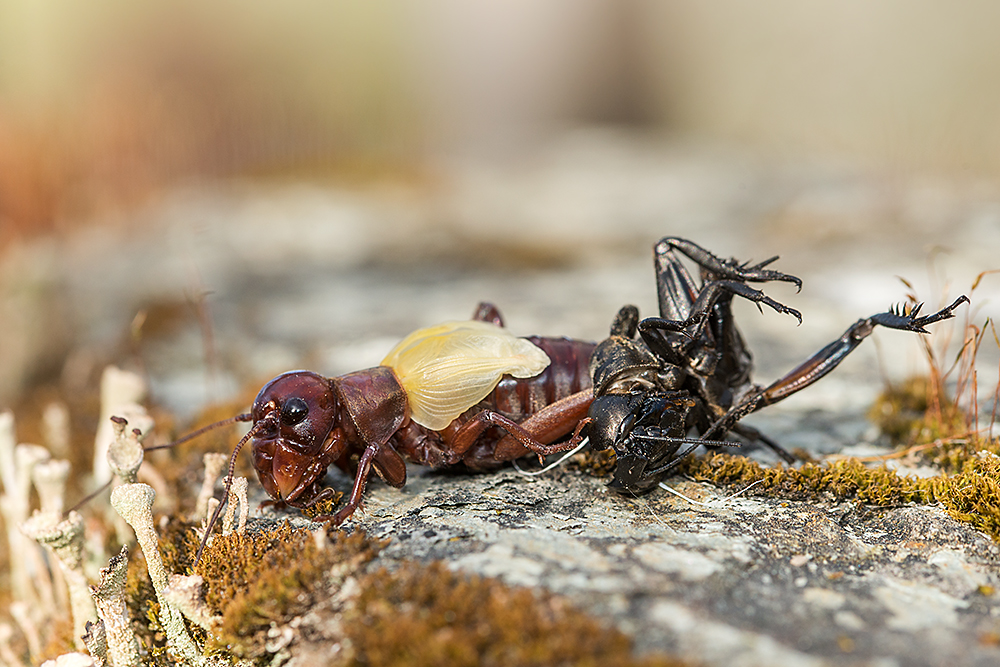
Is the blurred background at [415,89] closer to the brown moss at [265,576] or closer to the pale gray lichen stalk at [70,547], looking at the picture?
the pale gray lichen stalk at [70,547]

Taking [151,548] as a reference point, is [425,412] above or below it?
above

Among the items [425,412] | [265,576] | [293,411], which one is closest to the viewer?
[265,576]

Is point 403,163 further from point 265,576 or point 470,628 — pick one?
point 470,628

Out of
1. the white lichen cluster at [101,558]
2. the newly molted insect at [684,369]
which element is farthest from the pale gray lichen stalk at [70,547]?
the newly molted insect at [684,369]

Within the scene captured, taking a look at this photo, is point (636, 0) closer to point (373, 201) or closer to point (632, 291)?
point (373, 201)

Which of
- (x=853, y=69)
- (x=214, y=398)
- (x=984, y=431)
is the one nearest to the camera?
(x=984, y=431)

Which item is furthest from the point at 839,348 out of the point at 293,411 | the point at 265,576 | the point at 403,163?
the point at 403,163

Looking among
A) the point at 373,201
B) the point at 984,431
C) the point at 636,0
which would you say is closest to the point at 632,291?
the point at 984,431
